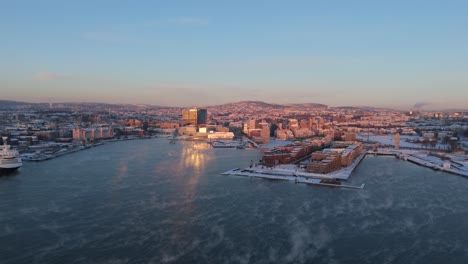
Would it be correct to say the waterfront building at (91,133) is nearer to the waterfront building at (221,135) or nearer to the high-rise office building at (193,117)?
the waterfront building at (221,135)

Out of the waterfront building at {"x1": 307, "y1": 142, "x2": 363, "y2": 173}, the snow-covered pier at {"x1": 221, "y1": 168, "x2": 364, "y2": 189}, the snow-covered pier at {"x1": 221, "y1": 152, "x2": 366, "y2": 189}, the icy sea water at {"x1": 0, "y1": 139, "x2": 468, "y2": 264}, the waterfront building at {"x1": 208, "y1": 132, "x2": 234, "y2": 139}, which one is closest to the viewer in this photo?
the icy sea water at {"x1": 0, "y1": 139, "x2": 468, "y2": 264}

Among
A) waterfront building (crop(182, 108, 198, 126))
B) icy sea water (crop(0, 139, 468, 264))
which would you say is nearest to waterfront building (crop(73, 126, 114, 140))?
icy sea water (crop(0, 139, 468, 264))

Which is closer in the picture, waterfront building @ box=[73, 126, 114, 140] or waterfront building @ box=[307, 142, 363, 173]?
waterfront building @ box=[307, 142, 363, 173]

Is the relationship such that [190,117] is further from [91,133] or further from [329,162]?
[329,162]

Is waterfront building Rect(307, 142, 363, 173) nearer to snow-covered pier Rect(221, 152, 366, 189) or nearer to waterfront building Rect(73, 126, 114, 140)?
snow-covered pier Rect(221, 152, 366, 189)

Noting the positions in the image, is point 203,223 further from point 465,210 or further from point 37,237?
point 465,210

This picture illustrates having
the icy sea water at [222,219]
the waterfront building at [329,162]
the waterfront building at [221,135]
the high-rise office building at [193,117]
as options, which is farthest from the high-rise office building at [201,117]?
the icy sea water at [222,219]

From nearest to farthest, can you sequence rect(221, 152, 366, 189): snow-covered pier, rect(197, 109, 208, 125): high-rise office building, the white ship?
rect(221, 152, 366, 189): snow-covered pier → the white ship → rect(197, 109, 208, 125): high-rise office building

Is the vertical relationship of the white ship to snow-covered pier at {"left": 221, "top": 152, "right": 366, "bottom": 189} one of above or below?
above

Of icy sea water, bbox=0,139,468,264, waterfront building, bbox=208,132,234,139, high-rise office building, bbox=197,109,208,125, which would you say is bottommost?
waterfront building, bbox=208,132,234,139

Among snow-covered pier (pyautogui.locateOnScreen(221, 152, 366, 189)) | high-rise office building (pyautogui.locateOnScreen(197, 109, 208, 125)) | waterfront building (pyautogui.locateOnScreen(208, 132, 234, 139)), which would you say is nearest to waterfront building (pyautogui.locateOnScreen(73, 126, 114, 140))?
waterfront building (pyautogui.locateOnScreen(208, 132, 234, 139))
